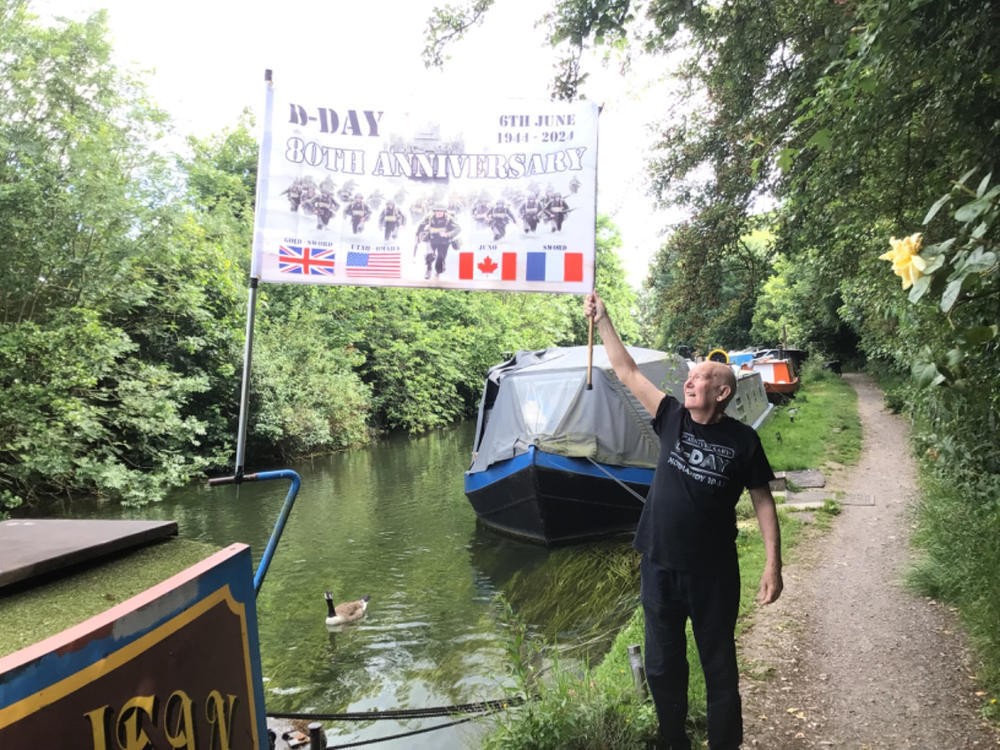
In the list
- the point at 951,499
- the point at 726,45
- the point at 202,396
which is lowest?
the point at 951,499

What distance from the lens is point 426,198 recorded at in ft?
12.7

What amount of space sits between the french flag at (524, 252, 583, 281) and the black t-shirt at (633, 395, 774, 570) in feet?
4.55

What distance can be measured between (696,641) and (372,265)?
2.63 meters

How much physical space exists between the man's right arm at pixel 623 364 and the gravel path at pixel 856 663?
1.92 m

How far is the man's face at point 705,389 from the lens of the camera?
289 cm

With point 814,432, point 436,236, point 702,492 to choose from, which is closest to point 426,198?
point 436,236

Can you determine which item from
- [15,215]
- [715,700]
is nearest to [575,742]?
[715,700]

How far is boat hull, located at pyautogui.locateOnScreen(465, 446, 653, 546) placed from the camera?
8.97 meters

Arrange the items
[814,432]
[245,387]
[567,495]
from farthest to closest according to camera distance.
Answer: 1. [814,432]
2. [567,495]
3. [245,387]

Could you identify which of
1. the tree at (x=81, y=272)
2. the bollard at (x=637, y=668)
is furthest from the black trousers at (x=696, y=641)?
the tree at (x=81, y=272)

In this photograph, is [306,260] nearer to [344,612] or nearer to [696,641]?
[696,641]

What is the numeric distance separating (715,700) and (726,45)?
4.70 m

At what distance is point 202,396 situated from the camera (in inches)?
722

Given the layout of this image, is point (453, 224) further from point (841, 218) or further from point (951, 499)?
point (951, 499)
